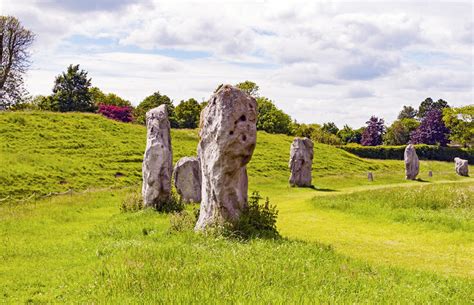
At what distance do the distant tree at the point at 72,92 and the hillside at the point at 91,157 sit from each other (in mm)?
27980

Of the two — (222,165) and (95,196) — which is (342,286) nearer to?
(222,165)

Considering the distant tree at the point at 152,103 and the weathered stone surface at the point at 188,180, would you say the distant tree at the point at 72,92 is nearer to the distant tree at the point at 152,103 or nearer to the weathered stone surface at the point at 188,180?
the distant tree at the point at 152,103

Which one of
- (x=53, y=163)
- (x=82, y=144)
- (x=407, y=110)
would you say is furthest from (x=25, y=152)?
(x=407, y=110)

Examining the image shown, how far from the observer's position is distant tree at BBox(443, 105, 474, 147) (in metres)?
87.8

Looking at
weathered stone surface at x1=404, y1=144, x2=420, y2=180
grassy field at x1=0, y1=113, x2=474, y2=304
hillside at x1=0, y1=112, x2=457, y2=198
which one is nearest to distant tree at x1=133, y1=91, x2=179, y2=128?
hillside at x1=0, y1=112, x2=457, y2=198

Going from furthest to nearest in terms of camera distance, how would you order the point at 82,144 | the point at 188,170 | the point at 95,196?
the point at 82,144 → the point at 95,196 → the point at 188,170

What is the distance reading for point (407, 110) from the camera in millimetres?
155500

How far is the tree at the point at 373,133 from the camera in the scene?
11669 centimetres

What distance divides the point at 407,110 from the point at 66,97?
4077 inches

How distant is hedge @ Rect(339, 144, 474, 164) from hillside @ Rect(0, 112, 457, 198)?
14457 mm

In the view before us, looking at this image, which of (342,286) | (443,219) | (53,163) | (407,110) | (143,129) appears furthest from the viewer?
(407,110)

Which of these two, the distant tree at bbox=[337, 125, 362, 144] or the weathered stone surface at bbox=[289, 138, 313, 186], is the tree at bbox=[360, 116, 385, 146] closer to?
the distant tree at bbox=[337, 125, 362, 144]

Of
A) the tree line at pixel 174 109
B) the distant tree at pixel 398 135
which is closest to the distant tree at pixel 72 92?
the tree line at pixel 174 109

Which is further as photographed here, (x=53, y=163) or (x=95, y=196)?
(x=53, y=163)
